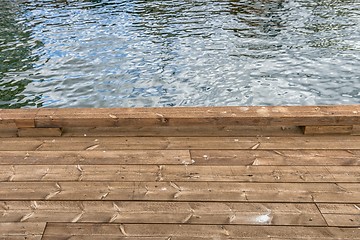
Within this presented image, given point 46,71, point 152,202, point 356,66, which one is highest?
point 152,202

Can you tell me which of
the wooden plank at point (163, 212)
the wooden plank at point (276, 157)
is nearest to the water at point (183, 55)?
the wooden plank at point (276, 157)

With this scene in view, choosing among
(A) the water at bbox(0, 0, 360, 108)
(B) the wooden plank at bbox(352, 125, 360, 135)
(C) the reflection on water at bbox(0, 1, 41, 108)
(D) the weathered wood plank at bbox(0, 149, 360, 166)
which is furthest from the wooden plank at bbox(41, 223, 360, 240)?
(C) the reflection on water at bbox(0, 1, 41, 108)

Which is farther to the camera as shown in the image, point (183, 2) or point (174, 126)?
point (183, 2)

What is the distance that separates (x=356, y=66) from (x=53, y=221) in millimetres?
5821

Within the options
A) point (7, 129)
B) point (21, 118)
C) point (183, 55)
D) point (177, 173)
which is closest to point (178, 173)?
point (177, 173)

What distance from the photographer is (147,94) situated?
5.52m

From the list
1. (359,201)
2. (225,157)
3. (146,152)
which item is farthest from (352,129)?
(146,152)

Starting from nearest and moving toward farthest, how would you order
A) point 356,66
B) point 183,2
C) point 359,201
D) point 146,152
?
point 359,201
point 146,152
point 356,66
point 183,2

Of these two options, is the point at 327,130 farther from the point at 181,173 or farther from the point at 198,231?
the point at 198,231

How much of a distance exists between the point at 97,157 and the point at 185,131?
0.77 m

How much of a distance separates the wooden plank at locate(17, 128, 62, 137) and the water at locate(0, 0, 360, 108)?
7.43ft

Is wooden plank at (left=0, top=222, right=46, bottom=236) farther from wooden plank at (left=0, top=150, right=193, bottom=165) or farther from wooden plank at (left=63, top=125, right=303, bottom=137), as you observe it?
wooden plank at (left=63, top=125, right=303, bottom=137)

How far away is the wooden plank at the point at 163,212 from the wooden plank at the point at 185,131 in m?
0.89

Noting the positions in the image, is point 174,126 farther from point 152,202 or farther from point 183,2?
point 183,2
